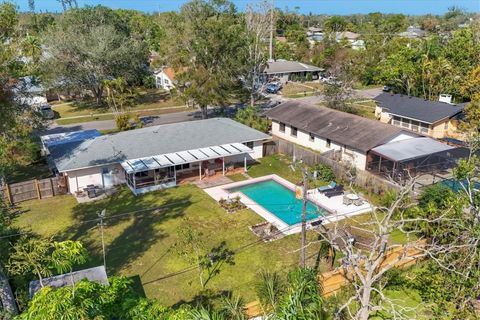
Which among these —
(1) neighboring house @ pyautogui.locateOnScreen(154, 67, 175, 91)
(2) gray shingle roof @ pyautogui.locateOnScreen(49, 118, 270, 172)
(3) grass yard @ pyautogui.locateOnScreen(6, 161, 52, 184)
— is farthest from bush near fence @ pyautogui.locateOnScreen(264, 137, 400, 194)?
(1) neighboring house @ pyautogui.locateOnScreen(154, 67, 175, 91)

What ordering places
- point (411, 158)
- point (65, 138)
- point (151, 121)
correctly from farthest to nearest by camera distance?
point (151, 121) → point (65, 138) → point (411, 158)

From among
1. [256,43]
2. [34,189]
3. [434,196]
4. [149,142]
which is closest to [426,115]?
[256,43]

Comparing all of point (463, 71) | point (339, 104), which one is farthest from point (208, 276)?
point (463, 71)

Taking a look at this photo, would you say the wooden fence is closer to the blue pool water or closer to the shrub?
the blue pool water

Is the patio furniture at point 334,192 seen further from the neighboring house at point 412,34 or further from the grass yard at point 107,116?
the neighboring house at point 412,34

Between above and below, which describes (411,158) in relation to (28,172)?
above

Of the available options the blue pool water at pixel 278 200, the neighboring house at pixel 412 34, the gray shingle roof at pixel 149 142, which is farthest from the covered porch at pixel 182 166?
the neighboring house at pixel 412 34

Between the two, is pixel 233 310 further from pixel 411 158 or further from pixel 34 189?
pixel 34 189
